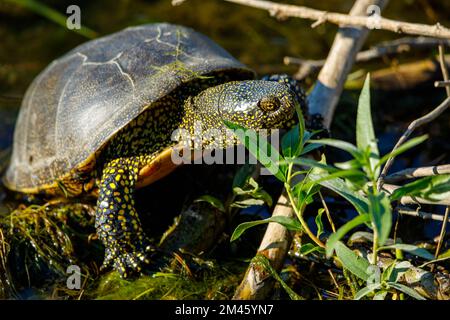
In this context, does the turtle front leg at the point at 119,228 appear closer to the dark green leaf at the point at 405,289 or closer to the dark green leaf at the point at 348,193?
the dark green leaf at the point at 348,193

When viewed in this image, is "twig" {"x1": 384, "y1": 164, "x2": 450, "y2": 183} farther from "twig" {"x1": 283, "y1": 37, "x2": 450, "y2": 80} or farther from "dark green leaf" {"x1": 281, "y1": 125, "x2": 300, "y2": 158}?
"twig" {"x1": 283, "y1": 37, "x2": 450, "y2": 80}

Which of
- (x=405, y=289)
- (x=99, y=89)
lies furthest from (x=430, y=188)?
(x=99, y=89)

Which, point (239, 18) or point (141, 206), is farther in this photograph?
point (239, 18)

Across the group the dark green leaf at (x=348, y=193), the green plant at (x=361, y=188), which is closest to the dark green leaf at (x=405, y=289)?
the green plant at (x=361, y=188)

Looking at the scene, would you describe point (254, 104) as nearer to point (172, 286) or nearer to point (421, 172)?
point (421, 172)

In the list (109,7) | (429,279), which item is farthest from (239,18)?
(429,279)

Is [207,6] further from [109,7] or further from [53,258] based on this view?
[53,258]
